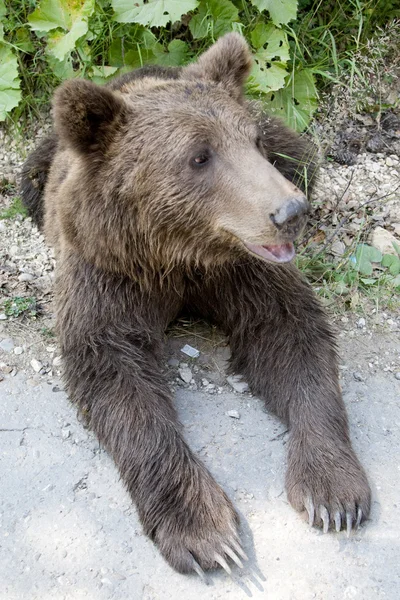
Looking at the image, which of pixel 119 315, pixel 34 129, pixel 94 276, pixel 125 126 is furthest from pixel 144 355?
pixel 34 129

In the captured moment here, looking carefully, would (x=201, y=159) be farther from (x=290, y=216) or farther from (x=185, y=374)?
(x=185, y=374)

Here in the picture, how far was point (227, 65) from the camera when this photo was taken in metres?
3.72

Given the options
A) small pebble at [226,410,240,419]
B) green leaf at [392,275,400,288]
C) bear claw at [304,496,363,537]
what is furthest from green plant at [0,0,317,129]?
bear claw at [304,496,363,537]

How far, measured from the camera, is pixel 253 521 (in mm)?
3236

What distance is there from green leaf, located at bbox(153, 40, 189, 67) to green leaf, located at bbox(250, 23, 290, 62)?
57 centimetres

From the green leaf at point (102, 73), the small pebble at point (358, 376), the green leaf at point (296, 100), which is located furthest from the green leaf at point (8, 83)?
the small pebble at point (358, 376)

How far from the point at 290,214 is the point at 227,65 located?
1.15 metres

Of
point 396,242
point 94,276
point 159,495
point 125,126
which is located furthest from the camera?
point 396,242

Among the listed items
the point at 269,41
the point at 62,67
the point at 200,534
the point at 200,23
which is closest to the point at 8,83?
the point at 62,67

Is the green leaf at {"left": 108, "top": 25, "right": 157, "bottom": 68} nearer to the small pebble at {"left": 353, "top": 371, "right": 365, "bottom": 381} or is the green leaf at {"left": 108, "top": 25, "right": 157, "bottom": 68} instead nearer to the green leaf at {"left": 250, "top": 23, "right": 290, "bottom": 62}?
the green leaf at {"left": 250, "top": 23, "right": 290, "bottom": 62}

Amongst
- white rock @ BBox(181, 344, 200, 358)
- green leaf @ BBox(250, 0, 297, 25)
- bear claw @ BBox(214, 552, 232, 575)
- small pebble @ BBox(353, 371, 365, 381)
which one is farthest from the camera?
green leaf @ BBox(250, 0, 297, 25)

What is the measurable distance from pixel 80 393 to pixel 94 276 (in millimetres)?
611

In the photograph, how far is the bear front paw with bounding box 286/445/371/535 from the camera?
3158 millimetres

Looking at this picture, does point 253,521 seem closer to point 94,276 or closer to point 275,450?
point 275,450
